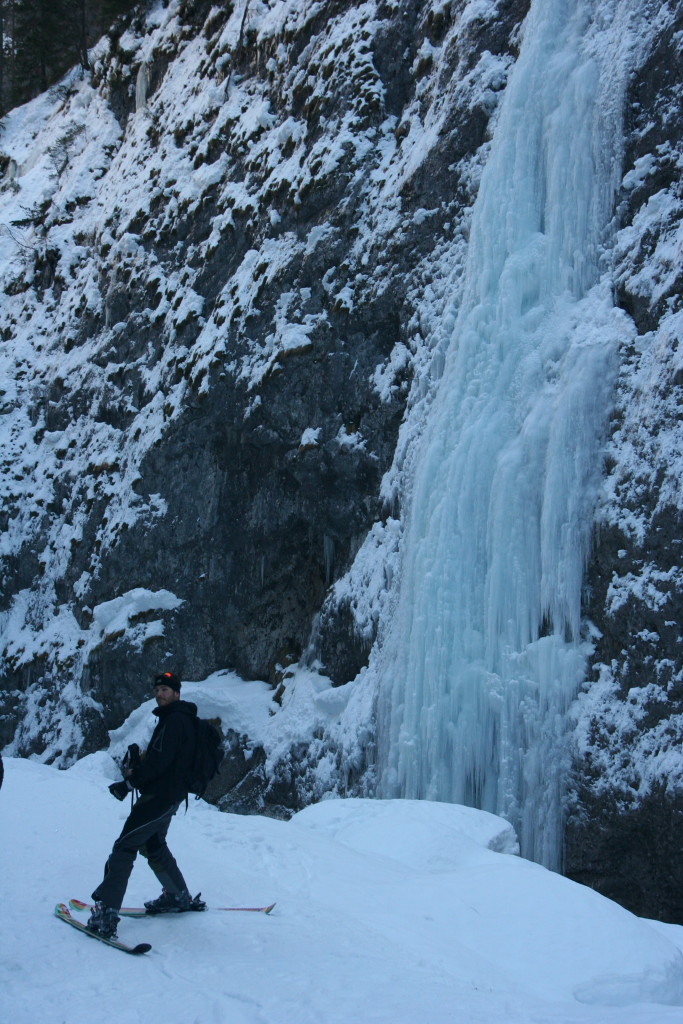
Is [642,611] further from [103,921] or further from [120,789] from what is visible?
[103,921]

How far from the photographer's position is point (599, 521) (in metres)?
8.73

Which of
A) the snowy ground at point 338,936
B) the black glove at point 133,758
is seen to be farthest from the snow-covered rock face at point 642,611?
the black glove at point 133,758

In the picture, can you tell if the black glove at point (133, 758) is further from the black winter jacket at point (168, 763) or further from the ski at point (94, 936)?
the ski at point (94, 936)

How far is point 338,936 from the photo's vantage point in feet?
15.4

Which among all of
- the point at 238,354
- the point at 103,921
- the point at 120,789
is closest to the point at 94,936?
the point at 103,921

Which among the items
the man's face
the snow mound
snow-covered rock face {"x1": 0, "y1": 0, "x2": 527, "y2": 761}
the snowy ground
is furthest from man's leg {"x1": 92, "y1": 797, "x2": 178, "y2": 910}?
snow-covered rock face {"x1": 0, "y1": 0, "x2": 527, "y2": 761}

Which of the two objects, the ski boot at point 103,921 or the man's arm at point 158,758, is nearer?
the ski boot at point 103,921

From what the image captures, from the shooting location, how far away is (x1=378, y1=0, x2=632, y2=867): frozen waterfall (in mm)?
8695

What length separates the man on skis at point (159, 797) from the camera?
4.51 metres

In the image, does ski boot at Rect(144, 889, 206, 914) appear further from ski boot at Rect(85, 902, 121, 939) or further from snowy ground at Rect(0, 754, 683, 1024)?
ski boot at Rect(85, 902, 121, 939)

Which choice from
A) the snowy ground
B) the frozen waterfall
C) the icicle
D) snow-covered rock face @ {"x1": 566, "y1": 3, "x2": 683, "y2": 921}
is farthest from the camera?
the icicle

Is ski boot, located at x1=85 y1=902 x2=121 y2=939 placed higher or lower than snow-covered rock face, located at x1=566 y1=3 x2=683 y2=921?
lower

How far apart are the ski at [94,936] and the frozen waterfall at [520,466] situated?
4.89 metres

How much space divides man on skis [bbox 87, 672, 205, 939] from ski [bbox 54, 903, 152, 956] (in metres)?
0.10
